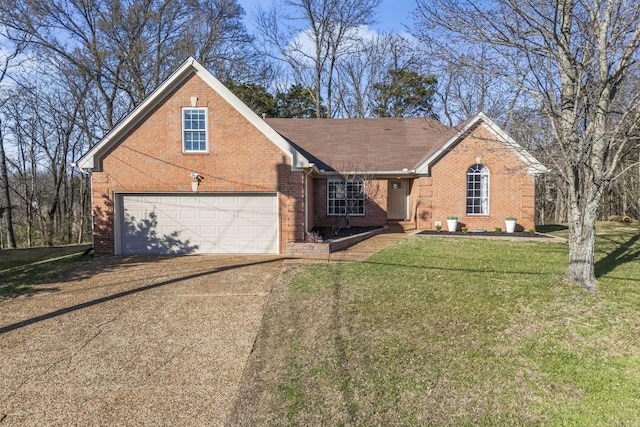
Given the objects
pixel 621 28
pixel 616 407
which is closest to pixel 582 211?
pixel 621 28

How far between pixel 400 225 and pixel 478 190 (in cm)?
354

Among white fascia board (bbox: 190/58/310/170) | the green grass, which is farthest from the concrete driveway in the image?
white fascia board (bbox: 190/58/310/170)

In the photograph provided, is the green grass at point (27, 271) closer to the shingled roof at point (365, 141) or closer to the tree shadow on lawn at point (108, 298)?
the tree shadow on lawn at point (108, 298)

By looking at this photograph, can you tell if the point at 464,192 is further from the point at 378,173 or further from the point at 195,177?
the point at 195,177

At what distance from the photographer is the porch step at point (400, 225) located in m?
16.7

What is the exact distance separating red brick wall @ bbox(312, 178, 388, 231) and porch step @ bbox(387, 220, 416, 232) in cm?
41

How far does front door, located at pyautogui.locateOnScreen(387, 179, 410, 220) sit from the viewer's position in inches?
698

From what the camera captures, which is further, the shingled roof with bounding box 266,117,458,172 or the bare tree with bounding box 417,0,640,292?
the shingled roof with bounding box 266,117,458,172

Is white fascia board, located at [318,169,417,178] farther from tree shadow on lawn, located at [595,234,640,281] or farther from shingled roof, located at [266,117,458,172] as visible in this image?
tree shadow on lawn, located at [595,234,640,281]

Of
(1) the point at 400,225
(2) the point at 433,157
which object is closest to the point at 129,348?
(2) the point at 433,157

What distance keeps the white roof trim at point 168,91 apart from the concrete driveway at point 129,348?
13.2 feet

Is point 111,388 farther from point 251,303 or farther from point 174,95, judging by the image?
point 174,95

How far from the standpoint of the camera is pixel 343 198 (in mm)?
17188

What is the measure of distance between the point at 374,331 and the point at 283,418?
89.2 inches
